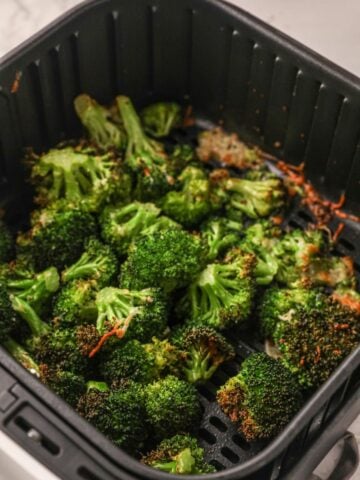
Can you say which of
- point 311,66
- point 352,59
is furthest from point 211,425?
point 352,59

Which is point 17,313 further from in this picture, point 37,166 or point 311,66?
point 311,66

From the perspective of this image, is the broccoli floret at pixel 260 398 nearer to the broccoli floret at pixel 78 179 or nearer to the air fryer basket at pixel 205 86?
the air fryer basket at pixel 205 86

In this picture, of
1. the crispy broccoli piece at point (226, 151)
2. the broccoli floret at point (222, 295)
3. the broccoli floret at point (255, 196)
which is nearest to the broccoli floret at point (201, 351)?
the broccoli floret at point (222, 295)

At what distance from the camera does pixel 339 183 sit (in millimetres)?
1673

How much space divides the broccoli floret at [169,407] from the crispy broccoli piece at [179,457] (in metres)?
0.02

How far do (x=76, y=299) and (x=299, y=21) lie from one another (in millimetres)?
858

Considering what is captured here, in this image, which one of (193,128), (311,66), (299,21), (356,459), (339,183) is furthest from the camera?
(299,21)

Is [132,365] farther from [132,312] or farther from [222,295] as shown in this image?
[222,295]

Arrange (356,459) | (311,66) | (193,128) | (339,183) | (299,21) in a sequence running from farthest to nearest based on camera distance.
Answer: (299,21), (193,128), (339,183), (311,66), (356,459)

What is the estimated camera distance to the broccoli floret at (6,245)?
1.57m

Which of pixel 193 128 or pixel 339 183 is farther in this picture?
pixel 193 128

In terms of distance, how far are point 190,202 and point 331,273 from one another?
27 cm

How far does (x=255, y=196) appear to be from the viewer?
1.65 meters

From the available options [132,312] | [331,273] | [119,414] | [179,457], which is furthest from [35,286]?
[331,273]
